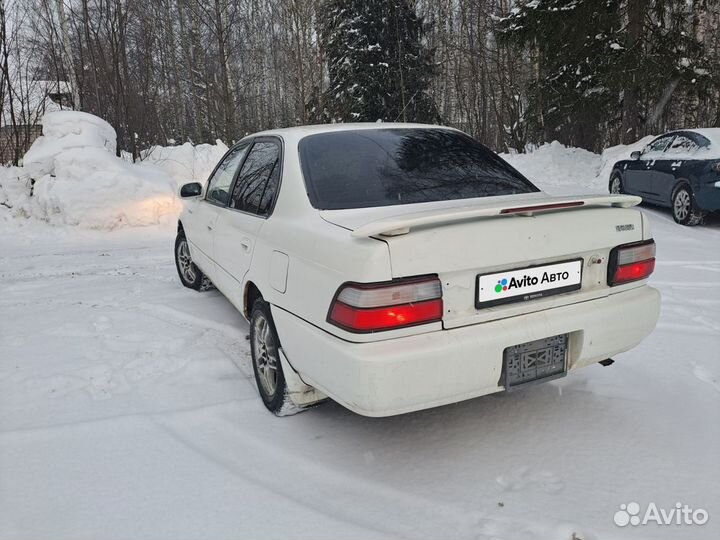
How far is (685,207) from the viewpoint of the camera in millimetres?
8094

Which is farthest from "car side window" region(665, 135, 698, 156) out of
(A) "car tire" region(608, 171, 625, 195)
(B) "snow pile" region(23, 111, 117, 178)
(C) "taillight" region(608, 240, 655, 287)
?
(B) "snow pile" region(23, 111, 117, 178)

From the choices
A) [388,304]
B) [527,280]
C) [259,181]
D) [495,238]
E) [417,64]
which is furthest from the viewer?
[417,64]

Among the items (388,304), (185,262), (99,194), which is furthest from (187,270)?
(99,194)

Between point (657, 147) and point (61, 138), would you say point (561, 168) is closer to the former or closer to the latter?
point (657, 147)

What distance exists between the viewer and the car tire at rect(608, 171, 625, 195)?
33.7ft

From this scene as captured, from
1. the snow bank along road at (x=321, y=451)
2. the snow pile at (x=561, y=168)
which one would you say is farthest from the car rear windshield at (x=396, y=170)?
the snow pile at (x=561, y=168)

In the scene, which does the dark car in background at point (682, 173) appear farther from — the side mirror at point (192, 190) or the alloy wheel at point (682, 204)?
the side mirror at point (192, 190)

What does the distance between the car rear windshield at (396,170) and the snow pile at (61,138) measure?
27.1 feet

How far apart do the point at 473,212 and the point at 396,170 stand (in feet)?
2.76

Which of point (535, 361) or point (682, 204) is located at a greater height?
point (682, 204)

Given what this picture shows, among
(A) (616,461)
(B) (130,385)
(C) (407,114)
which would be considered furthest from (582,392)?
(C) (407,114)

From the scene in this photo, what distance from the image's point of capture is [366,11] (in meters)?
19.2

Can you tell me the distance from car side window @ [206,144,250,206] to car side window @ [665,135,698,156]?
725 cm

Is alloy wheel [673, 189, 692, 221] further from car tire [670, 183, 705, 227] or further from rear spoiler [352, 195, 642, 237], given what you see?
rear spoiler [352, 195, 642, 237]
